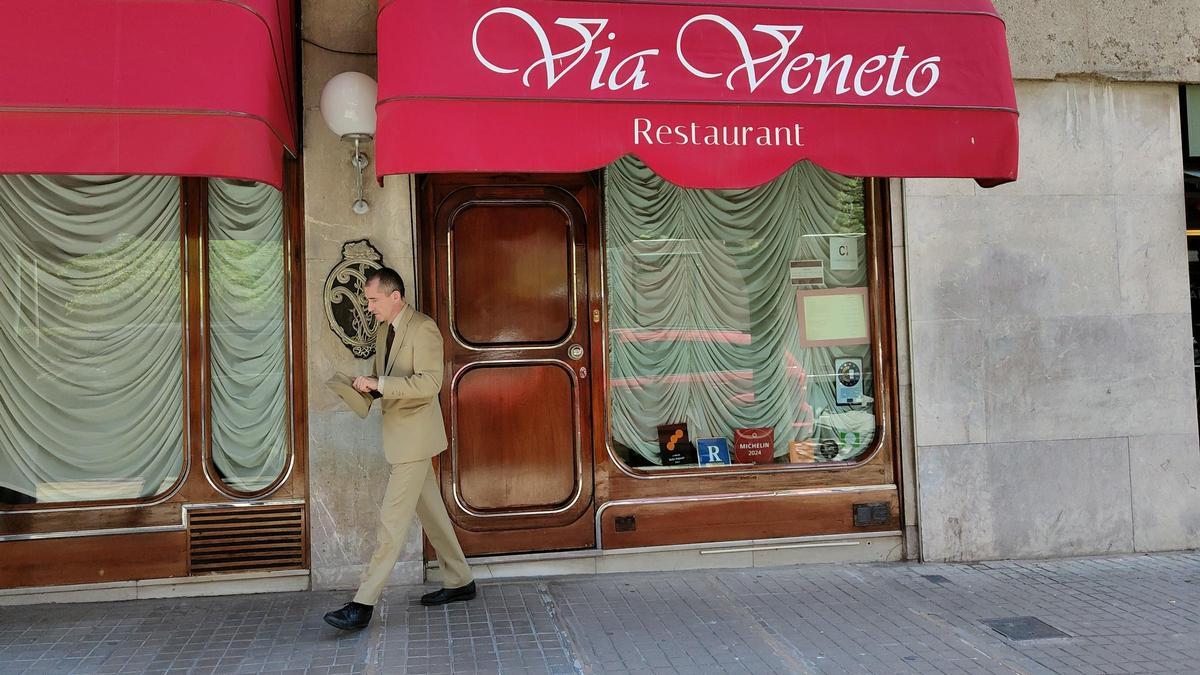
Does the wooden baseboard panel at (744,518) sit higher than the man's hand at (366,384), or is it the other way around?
the man's hand at (366,384)

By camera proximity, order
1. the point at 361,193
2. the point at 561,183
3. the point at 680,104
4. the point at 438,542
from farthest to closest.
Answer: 1. the point at 561,183
2. the point at 361,193
3. the point at 438,542
4. the point at 680,104

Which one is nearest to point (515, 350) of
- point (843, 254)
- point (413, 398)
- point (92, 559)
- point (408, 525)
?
point (413, 398)

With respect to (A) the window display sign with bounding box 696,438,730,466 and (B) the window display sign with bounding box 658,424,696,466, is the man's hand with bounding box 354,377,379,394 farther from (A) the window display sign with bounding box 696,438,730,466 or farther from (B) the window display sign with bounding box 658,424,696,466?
(A) the window display sign with bounding box 696,438,730,466

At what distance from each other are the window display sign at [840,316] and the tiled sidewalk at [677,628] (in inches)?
62.8

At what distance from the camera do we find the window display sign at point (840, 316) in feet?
20.5

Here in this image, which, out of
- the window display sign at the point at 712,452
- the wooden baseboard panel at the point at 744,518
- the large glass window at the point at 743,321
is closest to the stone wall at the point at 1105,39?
the large glass window at the point at 743,321

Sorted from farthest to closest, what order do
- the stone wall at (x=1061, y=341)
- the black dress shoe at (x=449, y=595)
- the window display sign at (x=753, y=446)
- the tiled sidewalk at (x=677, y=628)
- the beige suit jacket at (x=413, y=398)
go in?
the window display sign at (x=753, y=446) < the stone wall at (x=1061, y=341) < the black dress shoe at (x=449, y=595) < the beige suit jacket at (x=413, y=398) < the tiled sidewalk at (x=677, y=628)

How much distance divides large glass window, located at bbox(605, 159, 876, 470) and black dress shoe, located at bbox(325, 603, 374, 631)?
84.2 inches

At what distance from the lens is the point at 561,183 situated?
592cm

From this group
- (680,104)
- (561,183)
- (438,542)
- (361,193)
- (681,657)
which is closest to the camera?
(681,657)

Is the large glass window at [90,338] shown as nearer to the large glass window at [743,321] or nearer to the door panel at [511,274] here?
the door panel at [511,274]

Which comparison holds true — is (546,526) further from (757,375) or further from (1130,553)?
(1130,553)

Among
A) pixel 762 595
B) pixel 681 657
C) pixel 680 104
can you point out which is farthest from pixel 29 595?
pixel 680 104

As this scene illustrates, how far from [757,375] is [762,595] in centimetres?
160
